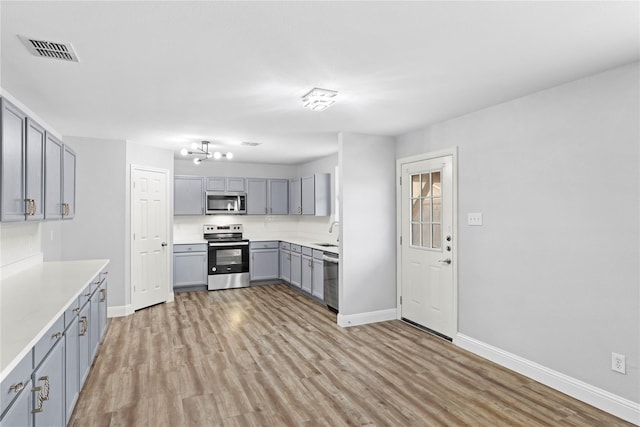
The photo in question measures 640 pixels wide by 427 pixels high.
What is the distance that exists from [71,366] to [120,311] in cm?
280

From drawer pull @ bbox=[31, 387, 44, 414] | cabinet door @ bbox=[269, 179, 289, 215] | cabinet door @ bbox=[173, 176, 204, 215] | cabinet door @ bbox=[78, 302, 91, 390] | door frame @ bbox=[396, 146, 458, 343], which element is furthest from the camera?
cabinet door @ bbox=[269, 179, 289, 215]

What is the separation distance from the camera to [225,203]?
7.12 meters

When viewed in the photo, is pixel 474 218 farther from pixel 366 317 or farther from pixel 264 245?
pixel 264 245

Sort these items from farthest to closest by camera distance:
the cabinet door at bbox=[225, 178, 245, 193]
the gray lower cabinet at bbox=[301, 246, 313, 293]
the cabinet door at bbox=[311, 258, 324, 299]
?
the cabinet door at bbox=[225, 178, 245, 193] → the gray lower cabinet at bbox=[301, 246, 313, 293] → the cabinet door at bbox=[311, 258, 324, 299]

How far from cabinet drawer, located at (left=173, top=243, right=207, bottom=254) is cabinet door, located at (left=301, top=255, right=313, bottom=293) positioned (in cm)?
183

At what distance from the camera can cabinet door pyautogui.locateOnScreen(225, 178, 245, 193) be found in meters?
7.15

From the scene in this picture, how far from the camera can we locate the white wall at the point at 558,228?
2.57 meters

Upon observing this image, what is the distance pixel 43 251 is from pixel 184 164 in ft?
10.6

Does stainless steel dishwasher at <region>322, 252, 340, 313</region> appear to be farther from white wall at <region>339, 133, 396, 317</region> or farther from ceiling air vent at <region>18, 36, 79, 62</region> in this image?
ceiling air vent at <region>18, 36, 79, 62</region>

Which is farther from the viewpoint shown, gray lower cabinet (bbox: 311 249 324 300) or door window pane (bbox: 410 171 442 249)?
gray lower cabinet (bbox: 311 249 324 300)

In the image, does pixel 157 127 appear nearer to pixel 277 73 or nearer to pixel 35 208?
pixel 35 208

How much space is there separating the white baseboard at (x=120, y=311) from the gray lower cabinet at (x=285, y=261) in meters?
2.68

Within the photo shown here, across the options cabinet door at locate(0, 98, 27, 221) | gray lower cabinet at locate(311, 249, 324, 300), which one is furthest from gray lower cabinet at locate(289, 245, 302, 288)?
cabinet door at locate(0, 98, 27, 221)

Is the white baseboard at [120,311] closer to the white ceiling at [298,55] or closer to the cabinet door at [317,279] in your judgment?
the white ceiling at [298,55]
